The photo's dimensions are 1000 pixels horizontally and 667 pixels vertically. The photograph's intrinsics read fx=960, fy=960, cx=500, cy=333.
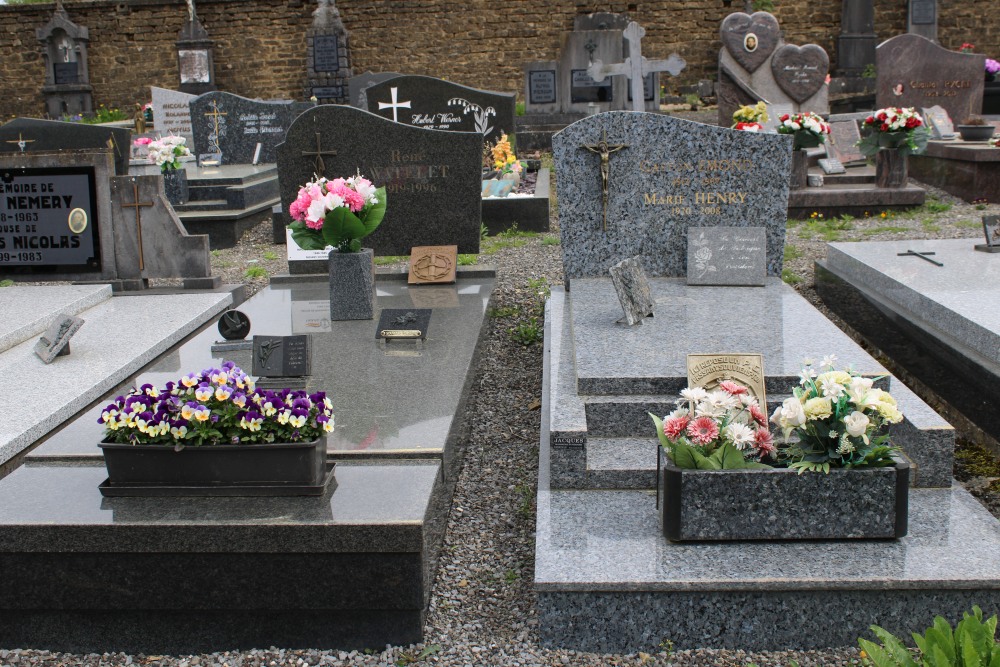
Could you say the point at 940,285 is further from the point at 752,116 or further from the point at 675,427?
the point at 752,116

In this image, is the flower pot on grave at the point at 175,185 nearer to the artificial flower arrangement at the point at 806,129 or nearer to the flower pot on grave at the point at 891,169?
the artificial flower arrangement at the point at 806,129

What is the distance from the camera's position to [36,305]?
6055mm

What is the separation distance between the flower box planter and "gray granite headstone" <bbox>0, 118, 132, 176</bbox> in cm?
779

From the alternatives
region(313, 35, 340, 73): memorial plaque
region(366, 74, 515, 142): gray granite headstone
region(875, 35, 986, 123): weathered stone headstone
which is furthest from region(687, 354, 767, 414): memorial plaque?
region(313, 35, 340, 73): memorial plaque

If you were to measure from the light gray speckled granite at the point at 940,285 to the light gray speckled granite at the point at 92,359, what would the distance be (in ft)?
13.8

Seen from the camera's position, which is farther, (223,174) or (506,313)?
(223,174)

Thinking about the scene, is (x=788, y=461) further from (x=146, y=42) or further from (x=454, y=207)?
(x=146, y=42)

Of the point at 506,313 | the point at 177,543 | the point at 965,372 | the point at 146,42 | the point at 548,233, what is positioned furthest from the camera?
the point at 146,42

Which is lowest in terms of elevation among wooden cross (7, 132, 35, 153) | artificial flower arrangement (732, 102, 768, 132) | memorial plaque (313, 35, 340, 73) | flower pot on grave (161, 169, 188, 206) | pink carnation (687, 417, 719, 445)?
pink carnation (687, 417, 719, 445)

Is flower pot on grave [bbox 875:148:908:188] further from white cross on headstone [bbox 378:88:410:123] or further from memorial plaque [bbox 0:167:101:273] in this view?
memorial plaque [bbox 0:167:101:273]

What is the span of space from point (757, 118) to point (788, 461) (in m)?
8.63

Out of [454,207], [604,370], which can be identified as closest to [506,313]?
[454,207]

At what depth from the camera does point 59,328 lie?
5.07m

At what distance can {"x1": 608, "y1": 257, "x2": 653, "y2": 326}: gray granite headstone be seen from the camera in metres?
4.88
